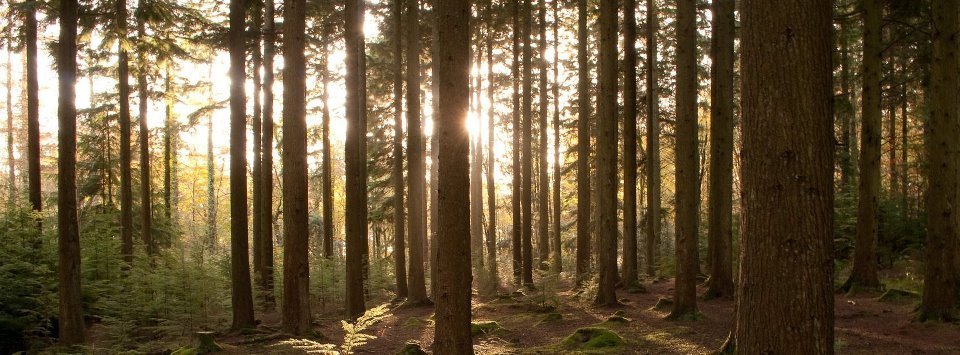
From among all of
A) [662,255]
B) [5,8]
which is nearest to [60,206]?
[5,8]

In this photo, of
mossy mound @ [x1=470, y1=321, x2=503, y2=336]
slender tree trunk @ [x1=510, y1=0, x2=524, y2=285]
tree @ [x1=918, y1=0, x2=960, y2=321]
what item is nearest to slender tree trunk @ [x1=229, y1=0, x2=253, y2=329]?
mossy mound @ [x1=470, y1=321, x2=503, y2=336]

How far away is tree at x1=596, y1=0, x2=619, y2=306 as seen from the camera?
14523 mm

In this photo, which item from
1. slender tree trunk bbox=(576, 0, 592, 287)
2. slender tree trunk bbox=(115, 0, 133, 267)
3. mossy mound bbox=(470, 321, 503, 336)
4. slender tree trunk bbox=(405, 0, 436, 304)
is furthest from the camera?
slender tree trunk bbox=(576, 0, 592, 287)

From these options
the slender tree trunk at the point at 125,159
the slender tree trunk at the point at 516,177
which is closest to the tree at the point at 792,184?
the slender tree trunk at the point at 516,177

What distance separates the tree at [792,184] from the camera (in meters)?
3.88

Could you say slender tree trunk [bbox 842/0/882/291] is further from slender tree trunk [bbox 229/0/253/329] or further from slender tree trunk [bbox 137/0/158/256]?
slender tree trunk [bbox 137/0/158/256]

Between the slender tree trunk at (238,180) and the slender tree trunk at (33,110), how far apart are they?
265 inches

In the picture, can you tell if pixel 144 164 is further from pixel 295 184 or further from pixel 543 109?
pixel 543 109

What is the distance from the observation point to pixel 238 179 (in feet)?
40.8

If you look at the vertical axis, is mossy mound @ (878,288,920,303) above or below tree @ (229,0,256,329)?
below

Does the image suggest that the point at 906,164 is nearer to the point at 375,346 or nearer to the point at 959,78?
the point at 959,78

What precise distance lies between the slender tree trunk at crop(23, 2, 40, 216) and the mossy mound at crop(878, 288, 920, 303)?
19708 millimetres

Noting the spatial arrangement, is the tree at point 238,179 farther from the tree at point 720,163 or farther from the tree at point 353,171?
the tree at point 720,163

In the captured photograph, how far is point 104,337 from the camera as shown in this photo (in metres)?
13.6
